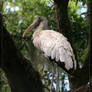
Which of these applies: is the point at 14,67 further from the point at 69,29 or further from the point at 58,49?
the point at 69,29

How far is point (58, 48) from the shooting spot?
3354 mm

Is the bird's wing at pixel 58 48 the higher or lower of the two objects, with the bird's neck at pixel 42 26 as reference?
lower

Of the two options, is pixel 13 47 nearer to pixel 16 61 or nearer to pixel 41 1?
pixel 16 61

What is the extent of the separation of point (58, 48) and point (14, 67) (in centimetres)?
138

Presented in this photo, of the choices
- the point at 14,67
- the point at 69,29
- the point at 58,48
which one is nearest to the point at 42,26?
the point at 69,29

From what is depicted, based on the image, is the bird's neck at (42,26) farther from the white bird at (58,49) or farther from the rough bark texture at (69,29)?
the rough bark texture at (69,29)

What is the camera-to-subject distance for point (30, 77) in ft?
7.44

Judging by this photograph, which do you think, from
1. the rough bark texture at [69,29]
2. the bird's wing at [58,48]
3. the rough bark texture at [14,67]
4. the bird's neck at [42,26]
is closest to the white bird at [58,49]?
the bird's wing at [58,48]

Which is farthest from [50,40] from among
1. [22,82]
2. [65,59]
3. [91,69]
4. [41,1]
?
[22,82]

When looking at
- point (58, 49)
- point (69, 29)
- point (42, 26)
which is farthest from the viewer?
point (42, 26)

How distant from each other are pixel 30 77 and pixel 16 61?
0.83 ft

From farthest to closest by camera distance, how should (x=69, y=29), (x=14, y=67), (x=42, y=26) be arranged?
(x=42, y=26) → (x=69, y=29) → (x=14, y=67)

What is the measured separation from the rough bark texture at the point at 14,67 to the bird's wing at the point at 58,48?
40.0 inches

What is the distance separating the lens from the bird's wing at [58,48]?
317 cm
